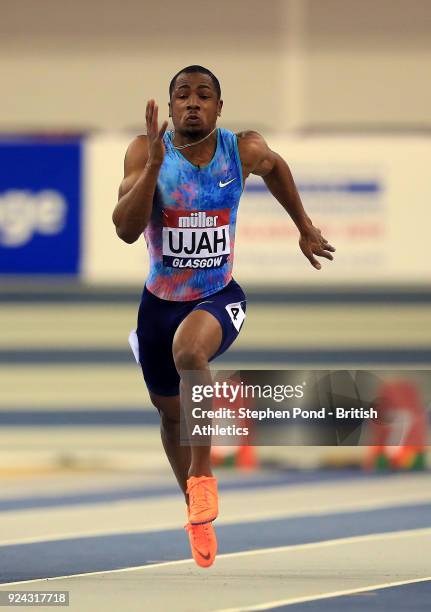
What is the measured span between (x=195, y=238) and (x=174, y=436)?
99 centimetres

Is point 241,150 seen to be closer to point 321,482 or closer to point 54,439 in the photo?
point 321,482

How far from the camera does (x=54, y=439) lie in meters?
13.9

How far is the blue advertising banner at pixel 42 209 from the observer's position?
Answer: 42.2ft

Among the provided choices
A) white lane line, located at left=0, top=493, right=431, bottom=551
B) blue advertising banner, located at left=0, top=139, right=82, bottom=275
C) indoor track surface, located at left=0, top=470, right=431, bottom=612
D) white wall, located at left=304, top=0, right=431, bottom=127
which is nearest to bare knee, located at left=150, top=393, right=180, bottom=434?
indoor track surface, located at left=0, top=470, right=431, bottom=612

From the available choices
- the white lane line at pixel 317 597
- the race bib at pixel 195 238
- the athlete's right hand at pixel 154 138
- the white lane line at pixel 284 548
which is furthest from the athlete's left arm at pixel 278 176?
the white lane line at pixel 284 548

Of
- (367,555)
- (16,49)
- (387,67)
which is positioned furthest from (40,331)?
(367,555)

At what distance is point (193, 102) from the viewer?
6.21 meters

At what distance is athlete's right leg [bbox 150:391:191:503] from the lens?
679 centimetres

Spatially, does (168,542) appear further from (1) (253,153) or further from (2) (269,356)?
(2) (269,356)

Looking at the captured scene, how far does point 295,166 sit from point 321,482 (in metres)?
2.70

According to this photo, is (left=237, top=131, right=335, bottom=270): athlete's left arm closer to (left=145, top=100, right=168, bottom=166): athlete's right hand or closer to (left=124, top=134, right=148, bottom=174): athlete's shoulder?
(left=124, top=134, right=148, bottom=174): athlete's shoulder

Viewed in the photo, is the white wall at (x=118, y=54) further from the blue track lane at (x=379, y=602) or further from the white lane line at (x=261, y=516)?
the blue track lane at (x=379, y=602)

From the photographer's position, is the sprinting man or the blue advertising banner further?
the blue advertising banner

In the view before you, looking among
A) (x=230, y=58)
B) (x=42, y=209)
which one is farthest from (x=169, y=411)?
(x=230, y=58)
